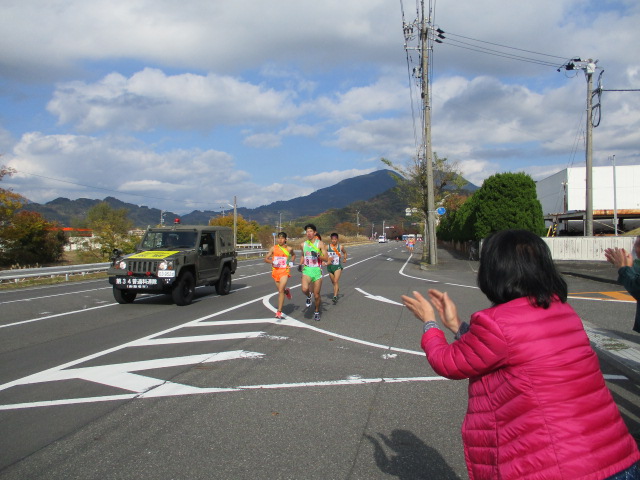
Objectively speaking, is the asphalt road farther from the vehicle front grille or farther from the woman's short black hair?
the vehicle front grille

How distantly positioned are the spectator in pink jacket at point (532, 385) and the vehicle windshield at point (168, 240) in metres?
12.7

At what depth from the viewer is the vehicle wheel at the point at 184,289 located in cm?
1262

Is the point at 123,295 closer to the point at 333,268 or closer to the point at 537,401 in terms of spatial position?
the point at 333,268

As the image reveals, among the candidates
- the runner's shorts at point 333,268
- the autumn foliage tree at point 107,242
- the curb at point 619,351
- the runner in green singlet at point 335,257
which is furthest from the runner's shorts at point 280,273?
the autumn foliage tree at point 107,242

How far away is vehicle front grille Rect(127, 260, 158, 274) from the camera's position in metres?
12.6

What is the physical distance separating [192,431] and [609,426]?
Result: 11.1ft

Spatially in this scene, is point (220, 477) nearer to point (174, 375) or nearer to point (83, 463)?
point (83, 463)

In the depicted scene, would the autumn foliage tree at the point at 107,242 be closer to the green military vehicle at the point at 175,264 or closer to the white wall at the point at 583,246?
the green military vehicle at the point at 175,264

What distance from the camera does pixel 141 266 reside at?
12.7 m

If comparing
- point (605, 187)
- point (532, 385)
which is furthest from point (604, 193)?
point (532, 385)

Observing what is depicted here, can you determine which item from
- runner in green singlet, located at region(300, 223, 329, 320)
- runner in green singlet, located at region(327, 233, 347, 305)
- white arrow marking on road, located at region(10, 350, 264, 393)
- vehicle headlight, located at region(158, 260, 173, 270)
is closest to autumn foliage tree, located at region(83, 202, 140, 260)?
vehicle headlight, located at region(158, 260, 173, 270)

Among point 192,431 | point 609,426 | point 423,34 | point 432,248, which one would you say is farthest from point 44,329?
point 423,34

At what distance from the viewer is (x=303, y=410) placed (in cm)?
493

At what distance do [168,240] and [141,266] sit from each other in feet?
5.85
